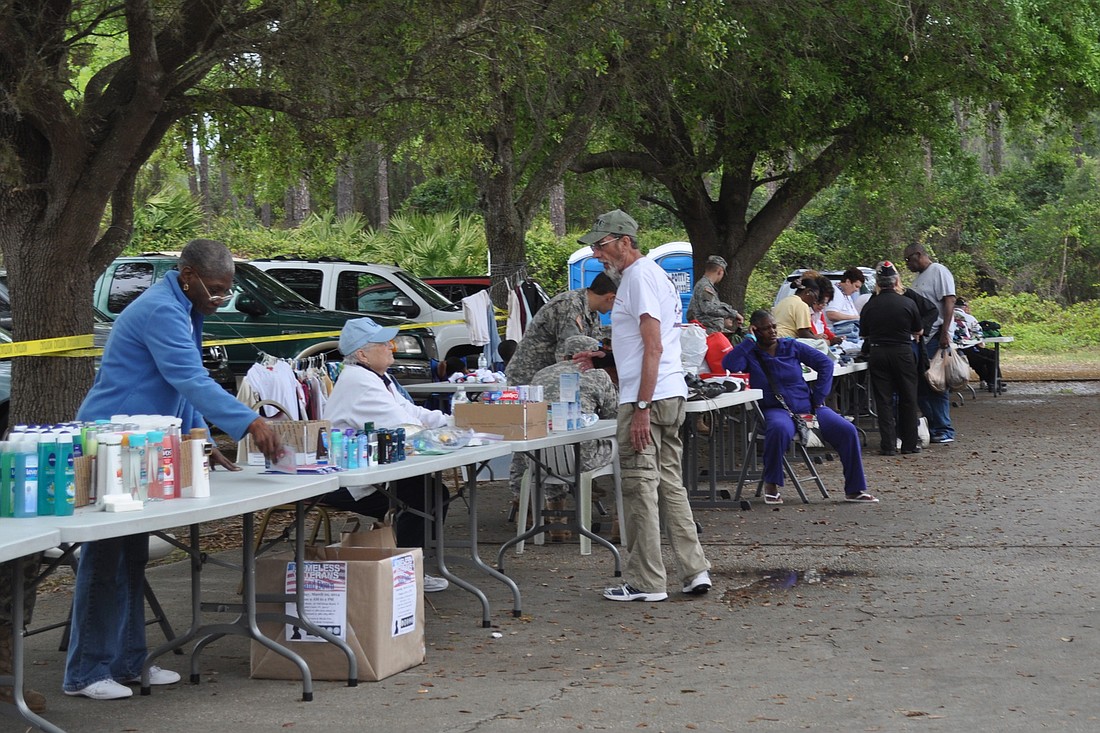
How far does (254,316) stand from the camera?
1588 cm

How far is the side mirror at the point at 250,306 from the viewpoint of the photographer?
625 inches

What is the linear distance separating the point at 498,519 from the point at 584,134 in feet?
22.4

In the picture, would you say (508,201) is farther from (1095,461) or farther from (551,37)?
(1095,461)

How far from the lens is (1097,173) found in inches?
1786

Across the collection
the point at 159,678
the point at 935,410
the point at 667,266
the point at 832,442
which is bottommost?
the point at 159,678

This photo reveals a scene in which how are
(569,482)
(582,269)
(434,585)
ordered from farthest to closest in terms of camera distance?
(582,269)
(569,482)
(434,585)

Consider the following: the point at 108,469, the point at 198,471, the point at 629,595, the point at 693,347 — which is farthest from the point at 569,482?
the point at 108,469

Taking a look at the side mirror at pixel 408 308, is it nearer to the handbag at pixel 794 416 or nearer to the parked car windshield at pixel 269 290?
the parked car windshield at pixel 269 290

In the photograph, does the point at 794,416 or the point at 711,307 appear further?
the point at 711,307

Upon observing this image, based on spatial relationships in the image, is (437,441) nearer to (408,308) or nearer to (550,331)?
(550,331)

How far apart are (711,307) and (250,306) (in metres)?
5.18

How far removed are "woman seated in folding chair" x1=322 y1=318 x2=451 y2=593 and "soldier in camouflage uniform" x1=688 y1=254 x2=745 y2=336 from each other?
7.07 meters

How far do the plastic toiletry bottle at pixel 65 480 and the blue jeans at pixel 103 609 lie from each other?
842 mm

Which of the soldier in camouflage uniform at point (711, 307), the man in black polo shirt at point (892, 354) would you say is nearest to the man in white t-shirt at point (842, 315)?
the man in black polo shirt at point (892, 354)
